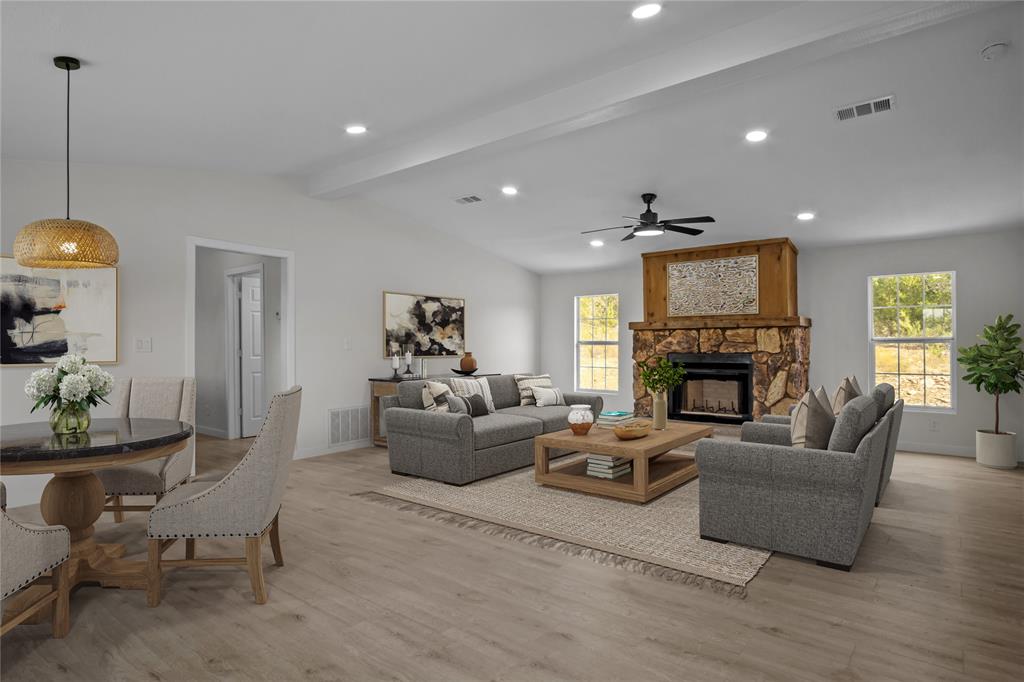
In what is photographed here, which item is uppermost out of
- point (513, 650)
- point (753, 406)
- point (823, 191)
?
point (823, 191)

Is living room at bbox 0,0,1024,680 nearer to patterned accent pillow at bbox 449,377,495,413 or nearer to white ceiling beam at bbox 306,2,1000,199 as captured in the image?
white ceiling beam at bbox 306,2,1000,199

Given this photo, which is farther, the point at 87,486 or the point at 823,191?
the point at 823,191

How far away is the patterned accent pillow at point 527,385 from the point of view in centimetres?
649

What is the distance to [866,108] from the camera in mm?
3783

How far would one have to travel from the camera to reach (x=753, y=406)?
6.78 meters

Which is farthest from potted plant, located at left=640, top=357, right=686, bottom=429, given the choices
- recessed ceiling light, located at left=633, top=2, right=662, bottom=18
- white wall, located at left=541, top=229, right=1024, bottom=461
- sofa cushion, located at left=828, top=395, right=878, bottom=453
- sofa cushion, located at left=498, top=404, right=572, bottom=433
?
recessed ceiling light, located at left=633, top=2, right=662, bottom=18

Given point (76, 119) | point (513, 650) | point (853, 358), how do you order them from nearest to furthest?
point (513, 650) < point (76, 119) < point (853, 358)

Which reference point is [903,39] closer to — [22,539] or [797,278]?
[797,278]

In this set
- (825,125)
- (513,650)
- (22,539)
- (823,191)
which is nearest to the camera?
(22,539)

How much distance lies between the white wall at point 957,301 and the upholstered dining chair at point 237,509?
6131 mm

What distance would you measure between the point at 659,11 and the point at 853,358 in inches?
201

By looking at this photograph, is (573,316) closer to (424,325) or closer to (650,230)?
(424,325)

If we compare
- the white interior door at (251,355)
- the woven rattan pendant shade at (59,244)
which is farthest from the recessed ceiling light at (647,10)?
the white interior door at (251,355)

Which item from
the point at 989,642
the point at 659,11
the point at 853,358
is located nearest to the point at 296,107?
the point at 659,11
